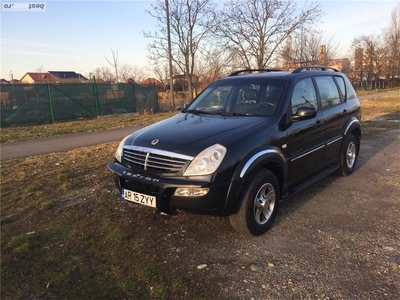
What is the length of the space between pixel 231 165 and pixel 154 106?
18.0 metres

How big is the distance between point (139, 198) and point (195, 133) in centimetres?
93

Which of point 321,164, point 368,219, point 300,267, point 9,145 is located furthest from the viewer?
point 9,145

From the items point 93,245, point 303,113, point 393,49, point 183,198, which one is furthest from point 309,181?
point 393,49

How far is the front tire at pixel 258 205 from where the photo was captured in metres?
3.29

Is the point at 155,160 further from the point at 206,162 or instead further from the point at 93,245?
the point at 93,245

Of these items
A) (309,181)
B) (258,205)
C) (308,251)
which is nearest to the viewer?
(308,251)

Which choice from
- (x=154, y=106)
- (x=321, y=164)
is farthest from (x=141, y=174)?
(x=154, y=106)

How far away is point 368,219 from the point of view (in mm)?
3906

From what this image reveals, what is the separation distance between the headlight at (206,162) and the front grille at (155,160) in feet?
0.26

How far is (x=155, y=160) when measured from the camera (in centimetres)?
332

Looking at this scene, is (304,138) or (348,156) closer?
(304,138)

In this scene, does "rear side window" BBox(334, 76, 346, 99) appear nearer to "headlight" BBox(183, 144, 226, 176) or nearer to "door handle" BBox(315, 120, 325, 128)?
"door handle" BBox(315, 120, 325, 128)

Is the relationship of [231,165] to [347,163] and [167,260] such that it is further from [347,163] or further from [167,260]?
[347,163]

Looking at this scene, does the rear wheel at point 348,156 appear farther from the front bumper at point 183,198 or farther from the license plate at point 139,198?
the license plate at point 139,198
